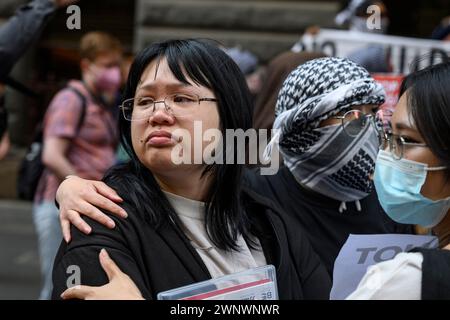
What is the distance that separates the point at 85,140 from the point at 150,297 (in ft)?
9.48

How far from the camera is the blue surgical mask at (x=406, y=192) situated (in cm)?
196

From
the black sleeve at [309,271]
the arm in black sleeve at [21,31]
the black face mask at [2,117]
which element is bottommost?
the black face mask at [2,117]

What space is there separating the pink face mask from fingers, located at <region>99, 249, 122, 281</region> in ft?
10.0

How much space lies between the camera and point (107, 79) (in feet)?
15.2

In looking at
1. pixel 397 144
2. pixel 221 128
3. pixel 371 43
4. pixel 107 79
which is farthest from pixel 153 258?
pixel 371 43

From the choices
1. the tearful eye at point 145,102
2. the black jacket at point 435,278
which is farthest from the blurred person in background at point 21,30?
the black jacket at point 435,278

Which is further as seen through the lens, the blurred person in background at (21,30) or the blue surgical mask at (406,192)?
the blurred person in background at (21,30)

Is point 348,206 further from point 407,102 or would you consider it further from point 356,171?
point 407,102

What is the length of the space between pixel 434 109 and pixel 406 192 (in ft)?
1.04

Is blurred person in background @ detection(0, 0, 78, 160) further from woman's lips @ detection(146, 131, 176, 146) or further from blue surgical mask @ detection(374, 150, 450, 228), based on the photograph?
blue surgical mask @ detection(374, 150, 450, 228)

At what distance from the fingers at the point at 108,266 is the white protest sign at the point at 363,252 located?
2.17 feet

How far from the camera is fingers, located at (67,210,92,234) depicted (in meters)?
1.67

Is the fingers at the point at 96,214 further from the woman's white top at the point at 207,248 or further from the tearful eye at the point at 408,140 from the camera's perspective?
the tearful eye at the point at 408,140

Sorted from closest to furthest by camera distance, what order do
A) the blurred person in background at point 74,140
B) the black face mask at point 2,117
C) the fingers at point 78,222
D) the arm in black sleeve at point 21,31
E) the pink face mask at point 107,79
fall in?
the fingers at point 78,222 < the arm in black sleeve at point 21,31 < the black face mask at point 2,117 < the blurred person in background at point 74,140 < the pink face mask at point 107,79
